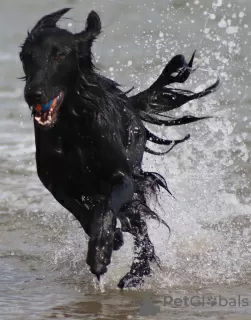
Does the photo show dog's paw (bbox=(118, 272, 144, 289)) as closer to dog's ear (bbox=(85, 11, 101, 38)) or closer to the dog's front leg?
the dog's front leg

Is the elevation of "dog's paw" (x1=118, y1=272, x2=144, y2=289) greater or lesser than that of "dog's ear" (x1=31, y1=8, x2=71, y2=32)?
lesser

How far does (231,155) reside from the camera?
858 cm

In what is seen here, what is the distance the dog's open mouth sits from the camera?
4.67 meters

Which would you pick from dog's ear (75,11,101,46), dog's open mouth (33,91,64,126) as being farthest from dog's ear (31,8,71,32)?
dog's open mouth (33,91,64,126)

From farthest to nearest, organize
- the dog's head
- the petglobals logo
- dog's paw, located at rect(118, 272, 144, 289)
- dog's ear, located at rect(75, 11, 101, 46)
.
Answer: dog's paw, located at rect(118, 272, 144, 289) → dog's ear, located at rect(75, 11, 101, 46) → the petglobals logo → the dog's head

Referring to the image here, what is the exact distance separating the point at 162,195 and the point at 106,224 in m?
1.45

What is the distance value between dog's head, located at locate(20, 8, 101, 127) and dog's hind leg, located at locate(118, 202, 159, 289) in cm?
90

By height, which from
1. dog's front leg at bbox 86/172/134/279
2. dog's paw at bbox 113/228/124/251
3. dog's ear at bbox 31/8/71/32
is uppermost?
dog's ear at bbox 31/8/71/32

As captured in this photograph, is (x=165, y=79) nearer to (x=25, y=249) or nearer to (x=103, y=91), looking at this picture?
(x=103, y=91)


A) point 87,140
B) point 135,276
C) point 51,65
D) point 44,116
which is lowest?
point 135,276

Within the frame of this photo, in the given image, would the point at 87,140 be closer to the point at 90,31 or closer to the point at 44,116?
the point at 44,116

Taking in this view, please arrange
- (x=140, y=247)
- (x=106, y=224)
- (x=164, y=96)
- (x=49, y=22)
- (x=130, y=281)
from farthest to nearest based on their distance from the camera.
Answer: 1. (x=164, y=96)
2. (x=140, y=247)
3. (x=130, y=281)
4. (x=49, y=22)
5. (x=106, y=224)

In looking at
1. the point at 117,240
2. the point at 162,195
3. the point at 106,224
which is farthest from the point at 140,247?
the point at 162,195

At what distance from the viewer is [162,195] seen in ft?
20.2
